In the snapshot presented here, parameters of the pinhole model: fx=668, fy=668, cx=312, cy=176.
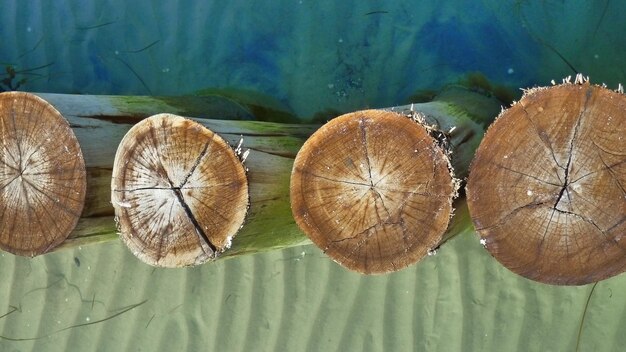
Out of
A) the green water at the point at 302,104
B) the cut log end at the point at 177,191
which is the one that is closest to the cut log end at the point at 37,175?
the cut log end at the point at 177,191

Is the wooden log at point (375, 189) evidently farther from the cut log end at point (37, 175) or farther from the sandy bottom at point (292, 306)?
the sandy bottom at point (292, 306)

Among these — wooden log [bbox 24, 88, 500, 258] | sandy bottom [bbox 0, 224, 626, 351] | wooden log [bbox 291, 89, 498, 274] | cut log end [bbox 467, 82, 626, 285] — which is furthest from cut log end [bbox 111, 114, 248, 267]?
sandy bottom [bbox 0, 224, 626, 351]

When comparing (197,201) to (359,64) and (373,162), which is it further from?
(359,64)

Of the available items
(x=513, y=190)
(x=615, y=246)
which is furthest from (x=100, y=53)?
(x=615, y=246)

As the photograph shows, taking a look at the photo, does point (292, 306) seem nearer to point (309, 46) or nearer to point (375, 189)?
point (309, 46)

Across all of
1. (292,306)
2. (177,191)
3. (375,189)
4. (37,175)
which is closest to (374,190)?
(375,189)

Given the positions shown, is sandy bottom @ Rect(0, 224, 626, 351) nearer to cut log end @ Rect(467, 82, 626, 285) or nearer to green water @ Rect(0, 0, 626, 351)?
green water @ Rect(0, 0, 626, 351)
